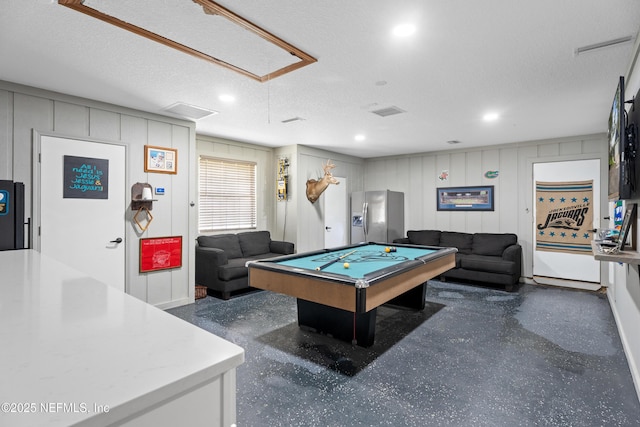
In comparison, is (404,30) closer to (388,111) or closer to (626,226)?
(388,111)

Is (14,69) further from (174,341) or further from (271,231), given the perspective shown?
(271,231)

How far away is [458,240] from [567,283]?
1832mm

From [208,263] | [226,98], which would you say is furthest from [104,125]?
[208,263]

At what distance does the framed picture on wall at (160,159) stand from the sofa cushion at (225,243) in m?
1.36

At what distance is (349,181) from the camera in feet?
25.5

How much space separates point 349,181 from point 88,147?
5128mm

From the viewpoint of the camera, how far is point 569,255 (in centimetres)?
569

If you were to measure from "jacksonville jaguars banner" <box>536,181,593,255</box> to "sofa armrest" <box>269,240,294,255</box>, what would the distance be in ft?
14.4

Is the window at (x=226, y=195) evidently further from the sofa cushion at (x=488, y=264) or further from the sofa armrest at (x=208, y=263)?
the sofa cushion at (x=488, y=264)

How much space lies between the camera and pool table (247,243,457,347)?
2.60 meters

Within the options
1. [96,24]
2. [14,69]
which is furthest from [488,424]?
[14,69]

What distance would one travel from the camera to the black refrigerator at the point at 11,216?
237 centimetres

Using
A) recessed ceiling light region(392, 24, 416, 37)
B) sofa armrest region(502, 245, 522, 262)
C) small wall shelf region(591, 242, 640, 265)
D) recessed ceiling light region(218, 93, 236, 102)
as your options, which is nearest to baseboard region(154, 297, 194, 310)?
recessed ceiling light region(218, 93, 236, 102)

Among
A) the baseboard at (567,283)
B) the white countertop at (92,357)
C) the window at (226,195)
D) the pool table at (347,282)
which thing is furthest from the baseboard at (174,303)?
the baseboard at (567,283)
